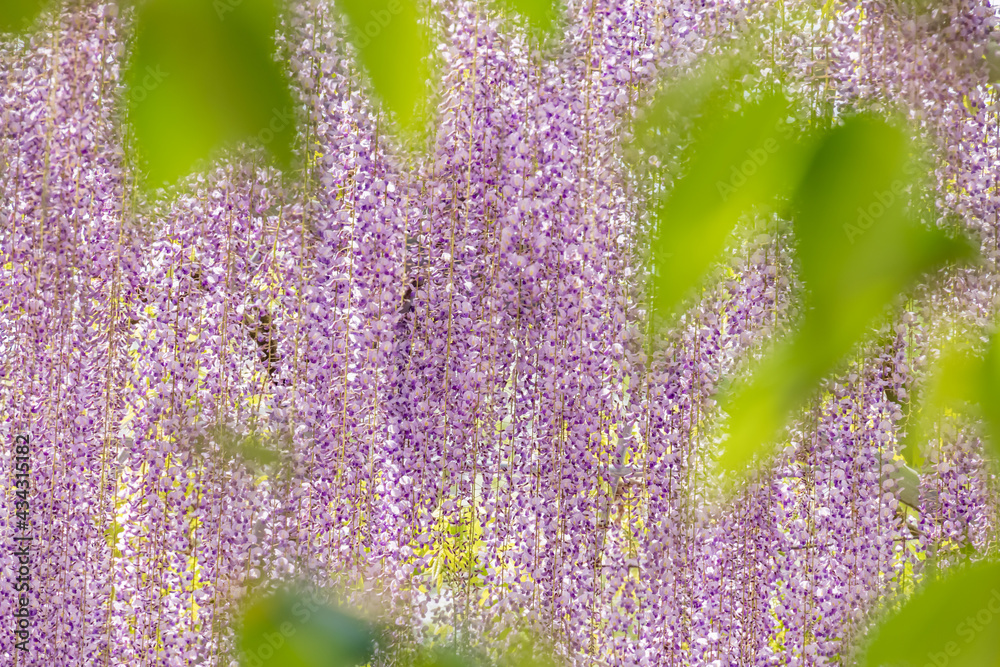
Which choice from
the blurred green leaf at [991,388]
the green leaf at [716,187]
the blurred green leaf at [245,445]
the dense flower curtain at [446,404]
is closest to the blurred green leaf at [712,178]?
the green leaf at [716,187]

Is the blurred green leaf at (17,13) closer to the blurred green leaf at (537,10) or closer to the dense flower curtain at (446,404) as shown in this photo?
the blurred green leaf at (537,10)

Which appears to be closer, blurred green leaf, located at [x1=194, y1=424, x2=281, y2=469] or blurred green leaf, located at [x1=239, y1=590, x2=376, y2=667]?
blurred green leaf, located at [x1=239, y1=590, x2=376, y2=667]

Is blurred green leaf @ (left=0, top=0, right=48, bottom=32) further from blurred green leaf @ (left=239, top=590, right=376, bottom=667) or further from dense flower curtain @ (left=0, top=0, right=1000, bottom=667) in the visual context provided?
Answer: dense flower curtain @ (left=0, top=0, right=1000, bottom=667)

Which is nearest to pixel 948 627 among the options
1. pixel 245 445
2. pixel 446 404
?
pixel 446 404

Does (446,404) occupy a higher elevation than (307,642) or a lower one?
higher

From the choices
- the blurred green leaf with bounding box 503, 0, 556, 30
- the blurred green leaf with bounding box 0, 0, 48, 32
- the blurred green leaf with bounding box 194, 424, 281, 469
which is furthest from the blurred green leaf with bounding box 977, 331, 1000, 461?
the blurred green leaf with bounding box 194, 424, 281, 469

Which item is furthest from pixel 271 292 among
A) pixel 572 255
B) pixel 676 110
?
pixel 676 110

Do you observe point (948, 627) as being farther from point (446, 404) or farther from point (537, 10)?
point (446, 404)
